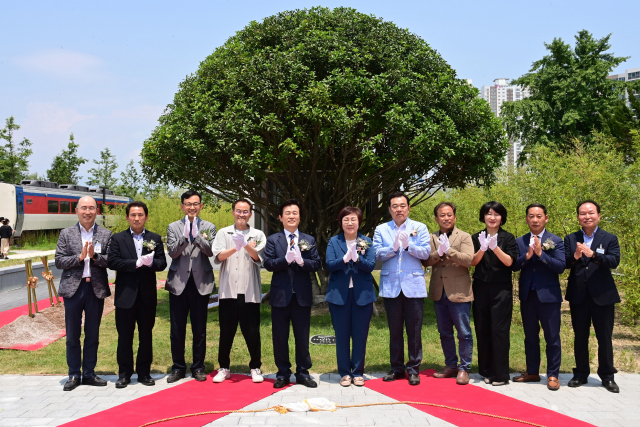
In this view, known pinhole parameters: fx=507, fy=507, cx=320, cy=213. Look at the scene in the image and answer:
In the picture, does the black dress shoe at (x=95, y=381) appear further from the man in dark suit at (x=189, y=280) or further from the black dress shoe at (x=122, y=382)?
the man in dark suit at (x=189, y=280)

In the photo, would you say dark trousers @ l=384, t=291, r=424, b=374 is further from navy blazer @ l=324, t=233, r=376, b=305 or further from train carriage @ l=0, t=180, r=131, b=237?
train carriage @ l=0, t=180, r=131, b=237

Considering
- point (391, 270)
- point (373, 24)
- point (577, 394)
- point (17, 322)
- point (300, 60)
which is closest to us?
point (577, 394)

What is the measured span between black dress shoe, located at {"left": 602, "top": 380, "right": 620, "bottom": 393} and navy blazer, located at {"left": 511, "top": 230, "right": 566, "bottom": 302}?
94cm

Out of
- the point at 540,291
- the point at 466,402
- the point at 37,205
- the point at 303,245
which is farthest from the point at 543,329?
the point at 37,205

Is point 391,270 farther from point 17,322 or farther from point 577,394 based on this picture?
point 17,322

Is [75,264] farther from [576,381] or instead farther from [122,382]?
[576,381]

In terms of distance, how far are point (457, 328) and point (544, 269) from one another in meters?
1.11

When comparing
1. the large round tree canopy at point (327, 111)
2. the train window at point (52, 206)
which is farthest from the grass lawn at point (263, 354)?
the train window at point (52, 206)

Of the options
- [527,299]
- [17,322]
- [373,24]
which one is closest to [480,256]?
[527,299]

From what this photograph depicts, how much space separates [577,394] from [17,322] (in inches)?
303

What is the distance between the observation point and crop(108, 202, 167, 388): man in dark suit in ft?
17.4

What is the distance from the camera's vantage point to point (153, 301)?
18.0 ft

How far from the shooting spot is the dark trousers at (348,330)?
537cm

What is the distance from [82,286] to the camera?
536 cm
